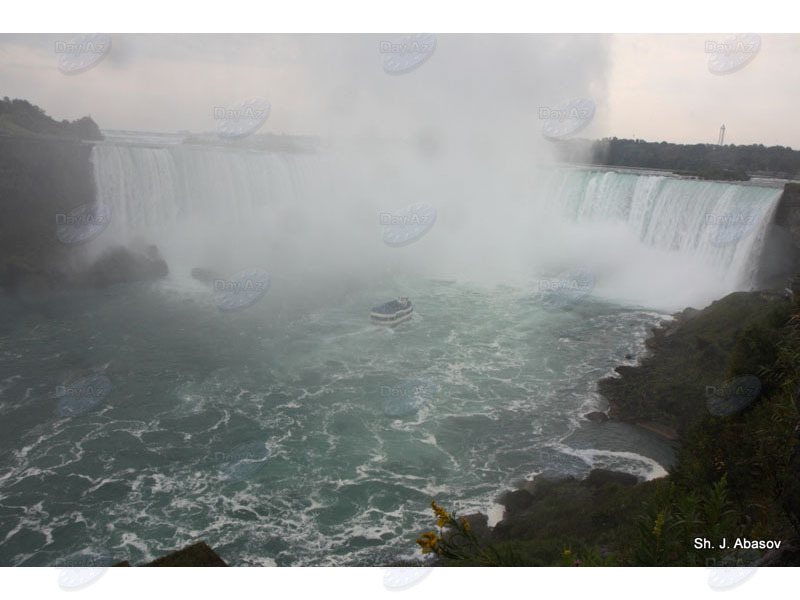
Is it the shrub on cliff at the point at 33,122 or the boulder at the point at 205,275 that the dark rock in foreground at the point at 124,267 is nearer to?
the boulder at the point at 205,275

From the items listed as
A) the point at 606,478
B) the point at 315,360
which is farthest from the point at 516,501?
the point at 315,360

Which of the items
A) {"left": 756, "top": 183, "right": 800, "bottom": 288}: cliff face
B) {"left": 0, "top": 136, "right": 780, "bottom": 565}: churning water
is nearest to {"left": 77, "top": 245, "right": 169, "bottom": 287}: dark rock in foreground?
{"left": 0, "top": 136, "right": 780, "bottom": 565}: churning water

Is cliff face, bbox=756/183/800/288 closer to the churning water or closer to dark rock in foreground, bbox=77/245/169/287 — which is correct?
the churning water

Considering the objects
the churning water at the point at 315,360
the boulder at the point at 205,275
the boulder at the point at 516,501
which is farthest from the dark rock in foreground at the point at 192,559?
the boulder at the point at 205,275

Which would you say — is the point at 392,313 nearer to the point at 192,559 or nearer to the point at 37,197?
the point at 192,559

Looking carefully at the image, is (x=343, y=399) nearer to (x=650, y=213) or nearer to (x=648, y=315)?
(x=648, y=315)

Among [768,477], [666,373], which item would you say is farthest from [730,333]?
[768,477]
